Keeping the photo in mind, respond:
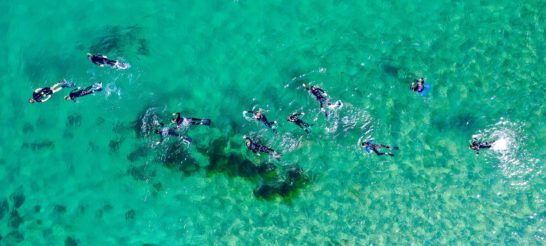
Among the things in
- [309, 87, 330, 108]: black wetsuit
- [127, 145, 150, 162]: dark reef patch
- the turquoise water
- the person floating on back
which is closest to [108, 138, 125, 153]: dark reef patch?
the turquoise water

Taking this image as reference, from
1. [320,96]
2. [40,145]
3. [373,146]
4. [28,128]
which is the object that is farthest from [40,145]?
[373,146]

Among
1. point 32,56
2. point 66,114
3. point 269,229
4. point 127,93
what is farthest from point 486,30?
point 32,56

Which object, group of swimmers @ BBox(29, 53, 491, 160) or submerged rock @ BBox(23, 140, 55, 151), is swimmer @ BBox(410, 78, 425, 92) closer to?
group of swimmers @ BBox(29, 53, 491, 160)

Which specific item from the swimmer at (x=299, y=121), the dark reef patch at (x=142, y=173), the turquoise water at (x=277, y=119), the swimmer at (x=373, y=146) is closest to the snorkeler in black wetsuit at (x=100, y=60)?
the turquoise water at (x=277, y=119)

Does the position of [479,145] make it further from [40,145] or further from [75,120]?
[40,145]

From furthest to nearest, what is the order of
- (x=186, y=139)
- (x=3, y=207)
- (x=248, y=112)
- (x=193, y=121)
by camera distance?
(x=3, y=207) → (x=186, y=139) → (x=193, y=121) → (x=248, y=112)

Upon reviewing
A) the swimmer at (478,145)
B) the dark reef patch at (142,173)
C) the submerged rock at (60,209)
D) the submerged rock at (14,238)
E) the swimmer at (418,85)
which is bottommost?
the submerged rock at (14,238)

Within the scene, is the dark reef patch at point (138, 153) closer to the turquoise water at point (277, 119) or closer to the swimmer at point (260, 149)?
the turquoise water at point (277, 119)

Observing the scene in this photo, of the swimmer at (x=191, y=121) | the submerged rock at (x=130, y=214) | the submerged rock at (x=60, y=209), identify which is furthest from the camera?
the submerged rock at (x=60, y=209)
